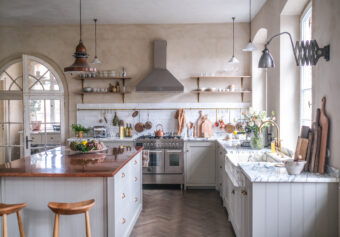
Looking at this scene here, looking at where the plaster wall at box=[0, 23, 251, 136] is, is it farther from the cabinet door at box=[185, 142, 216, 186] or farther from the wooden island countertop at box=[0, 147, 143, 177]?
the wooden island countertop at box=[0, 147, 143, 177]

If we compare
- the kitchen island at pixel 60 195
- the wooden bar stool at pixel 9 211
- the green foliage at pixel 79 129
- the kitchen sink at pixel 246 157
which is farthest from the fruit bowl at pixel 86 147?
the green foliage at pixel 79 129

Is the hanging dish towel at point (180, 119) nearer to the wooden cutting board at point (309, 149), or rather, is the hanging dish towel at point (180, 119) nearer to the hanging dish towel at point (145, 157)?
the hanging dish towel at point (145, 157)

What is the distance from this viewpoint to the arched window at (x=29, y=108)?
6.29 metres

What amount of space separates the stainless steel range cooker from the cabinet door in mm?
152

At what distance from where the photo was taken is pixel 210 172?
5.70 metres

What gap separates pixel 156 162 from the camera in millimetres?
5723

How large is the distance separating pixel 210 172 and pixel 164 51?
264 centimetres

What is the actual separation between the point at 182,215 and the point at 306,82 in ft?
8.16

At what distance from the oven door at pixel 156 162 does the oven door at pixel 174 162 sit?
0.08m

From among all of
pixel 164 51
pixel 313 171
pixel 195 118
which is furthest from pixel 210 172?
pixel 313 171

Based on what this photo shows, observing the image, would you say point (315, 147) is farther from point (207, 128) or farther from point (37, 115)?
point (37, 115)

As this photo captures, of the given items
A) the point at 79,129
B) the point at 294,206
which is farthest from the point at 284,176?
the point at 79,129

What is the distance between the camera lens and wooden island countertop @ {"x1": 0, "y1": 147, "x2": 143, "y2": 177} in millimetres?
2738

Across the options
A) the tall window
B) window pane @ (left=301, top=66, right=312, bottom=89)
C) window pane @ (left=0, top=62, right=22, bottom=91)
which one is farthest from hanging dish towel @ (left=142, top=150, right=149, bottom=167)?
window pane @ (left=0, top=62, right=22, bottom=91)
